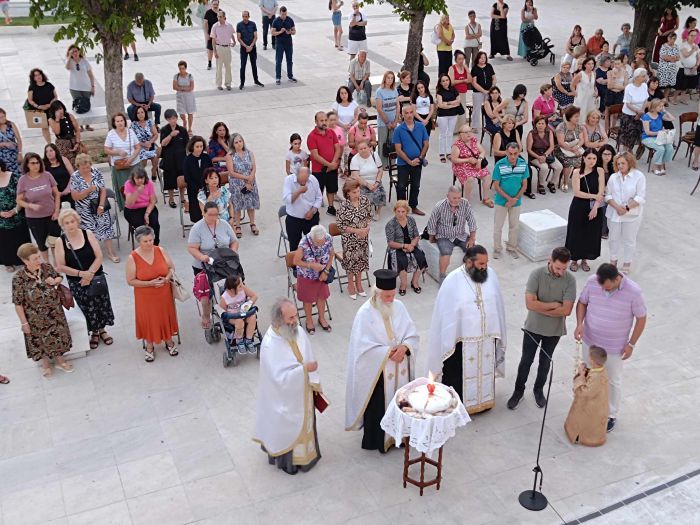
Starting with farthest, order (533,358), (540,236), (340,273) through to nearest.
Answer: (540,236), (340,273), (533,358)

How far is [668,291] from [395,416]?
16.9ft

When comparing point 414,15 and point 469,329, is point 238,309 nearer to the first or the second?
point 469,329

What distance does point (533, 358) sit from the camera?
807 cm

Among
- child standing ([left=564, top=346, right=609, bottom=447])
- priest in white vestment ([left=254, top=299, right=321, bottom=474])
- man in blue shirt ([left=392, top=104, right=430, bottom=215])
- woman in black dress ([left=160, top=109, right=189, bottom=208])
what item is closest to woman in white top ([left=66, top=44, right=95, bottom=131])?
woman in black dress ([left=160, top=109, right=189, bottom=208])

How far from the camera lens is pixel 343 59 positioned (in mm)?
22188

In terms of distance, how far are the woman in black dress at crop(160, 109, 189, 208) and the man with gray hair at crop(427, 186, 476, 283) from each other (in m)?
4.14

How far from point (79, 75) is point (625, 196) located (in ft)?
34.3

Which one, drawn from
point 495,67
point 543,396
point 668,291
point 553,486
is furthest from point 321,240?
point 495,67

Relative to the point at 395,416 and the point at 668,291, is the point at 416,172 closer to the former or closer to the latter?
the point at 668,291

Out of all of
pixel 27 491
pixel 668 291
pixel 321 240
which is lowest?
pixel 27 491

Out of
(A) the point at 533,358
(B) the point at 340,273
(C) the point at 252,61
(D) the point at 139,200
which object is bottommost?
(B) the point at 340,273

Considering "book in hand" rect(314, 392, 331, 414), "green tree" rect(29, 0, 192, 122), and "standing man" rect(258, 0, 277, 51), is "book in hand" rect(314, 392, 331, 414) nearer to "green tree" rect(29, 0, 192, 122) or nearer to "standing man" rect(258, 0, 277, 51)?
"green tree" rect(29, 0, 192, 122)

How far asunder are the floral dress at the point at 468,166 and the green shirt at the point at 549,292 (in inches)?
193

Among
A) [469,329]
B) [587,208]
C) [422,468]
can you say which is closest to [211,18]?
[587,208]
